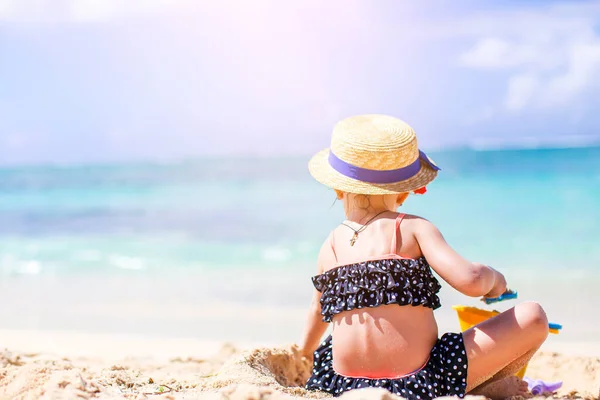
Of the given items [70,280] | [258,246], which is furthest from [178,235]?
[70,280]

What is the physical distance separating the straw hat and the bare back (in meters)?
0.11

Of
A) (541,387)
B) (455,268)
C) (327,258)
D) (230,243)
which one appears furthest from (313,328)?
(230,243)

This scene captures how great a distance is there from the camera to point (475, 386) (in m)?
2.34

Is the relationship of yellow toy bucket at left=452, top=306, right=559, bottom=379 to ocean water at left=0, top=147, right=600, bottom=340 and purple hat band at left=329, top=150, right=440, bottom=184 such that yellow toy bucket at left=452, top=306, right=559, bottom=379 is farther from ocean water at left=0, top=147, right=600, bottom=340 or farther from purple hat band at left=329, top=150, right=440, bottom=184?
ocean water at left=0, top=147, right=600, bottom=340

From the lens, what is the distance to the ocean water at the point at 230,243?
17.9ft

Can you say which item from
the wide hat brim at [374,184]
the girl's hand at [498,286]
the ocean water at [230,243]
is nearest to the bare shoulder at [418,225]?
the wide hat brim at [374,184]

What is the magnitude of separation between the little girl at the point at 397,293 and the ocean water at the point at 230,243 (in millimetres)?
2430

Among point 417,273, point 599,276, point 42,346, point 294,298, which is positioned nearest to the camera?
point 417,273

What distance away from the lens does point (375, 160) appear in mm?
2312

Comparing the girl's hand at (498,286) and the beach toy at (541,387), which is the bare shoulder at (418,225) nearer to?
the girl's hand at (498,286)

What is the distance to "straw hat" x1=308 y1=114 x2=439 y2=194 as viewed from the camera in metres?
2.31

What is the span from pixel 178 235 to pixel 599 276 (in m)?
5.48

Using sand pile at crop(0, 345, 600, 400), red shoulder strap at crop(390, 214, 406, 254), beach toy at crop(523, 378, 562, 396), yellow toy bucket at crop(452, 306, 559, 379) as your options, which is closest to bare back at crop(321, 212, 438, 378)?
red shoulder strap at crop(390, 214, 406, 254)

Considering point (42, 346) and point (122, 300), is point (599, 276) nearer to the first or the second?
point (122, 300)
